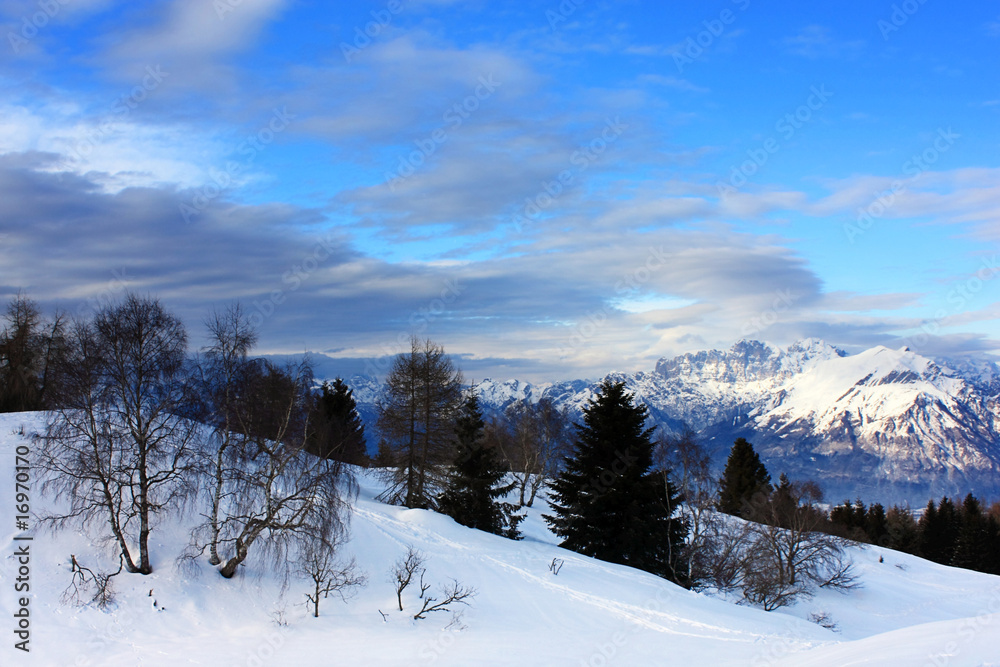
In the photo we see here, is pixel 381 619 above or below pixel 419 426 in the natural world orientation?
below

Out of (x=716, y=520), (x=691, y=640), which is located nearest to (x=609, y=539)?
(x=716, y=520)

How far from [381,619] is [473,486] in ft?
50.5

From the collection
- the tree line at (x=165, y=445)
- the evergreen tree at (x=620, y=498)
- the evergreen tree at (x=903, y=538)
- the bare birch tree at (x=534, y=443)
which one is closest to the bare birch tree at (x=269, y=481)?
the tree line at (x=165, y=445)

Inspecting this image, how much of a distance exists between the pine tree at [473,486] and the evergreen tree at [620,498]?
461 centimetres

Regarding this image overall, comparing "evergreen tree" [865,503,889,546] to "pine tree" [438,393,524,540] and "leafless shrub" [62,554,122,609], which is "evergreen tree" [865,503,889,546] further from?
"leafless shrub" [62,554,122,609]

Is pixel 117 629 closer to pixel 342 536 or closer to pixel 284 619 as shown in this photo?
pixel 284 619

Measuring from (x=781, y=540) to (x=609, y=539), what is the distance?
13.6m

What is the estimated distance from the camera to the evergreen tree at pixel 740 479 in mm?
63116

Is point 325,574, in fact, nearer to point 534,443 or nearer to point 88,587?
point 88,587

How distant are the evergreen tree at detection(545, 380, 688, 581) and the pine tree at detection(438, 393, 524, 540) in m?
4.61

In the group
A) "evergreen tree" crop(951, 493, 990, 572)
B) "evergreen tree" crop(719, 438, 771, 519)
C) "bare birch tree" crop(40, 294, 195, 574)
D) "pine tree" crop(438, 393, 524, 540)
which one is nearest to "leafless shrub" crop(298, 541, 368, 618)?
"bare birch tree" crop(40, 294, 195, 574)

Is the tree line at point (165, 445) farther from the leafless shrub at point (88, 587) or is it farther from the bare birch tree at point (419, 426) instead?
the bare birch tree at point (419, 426)

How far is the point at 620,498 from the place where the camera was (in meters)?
34.3

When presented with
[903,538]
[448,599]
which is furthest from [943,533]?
[448,599]
